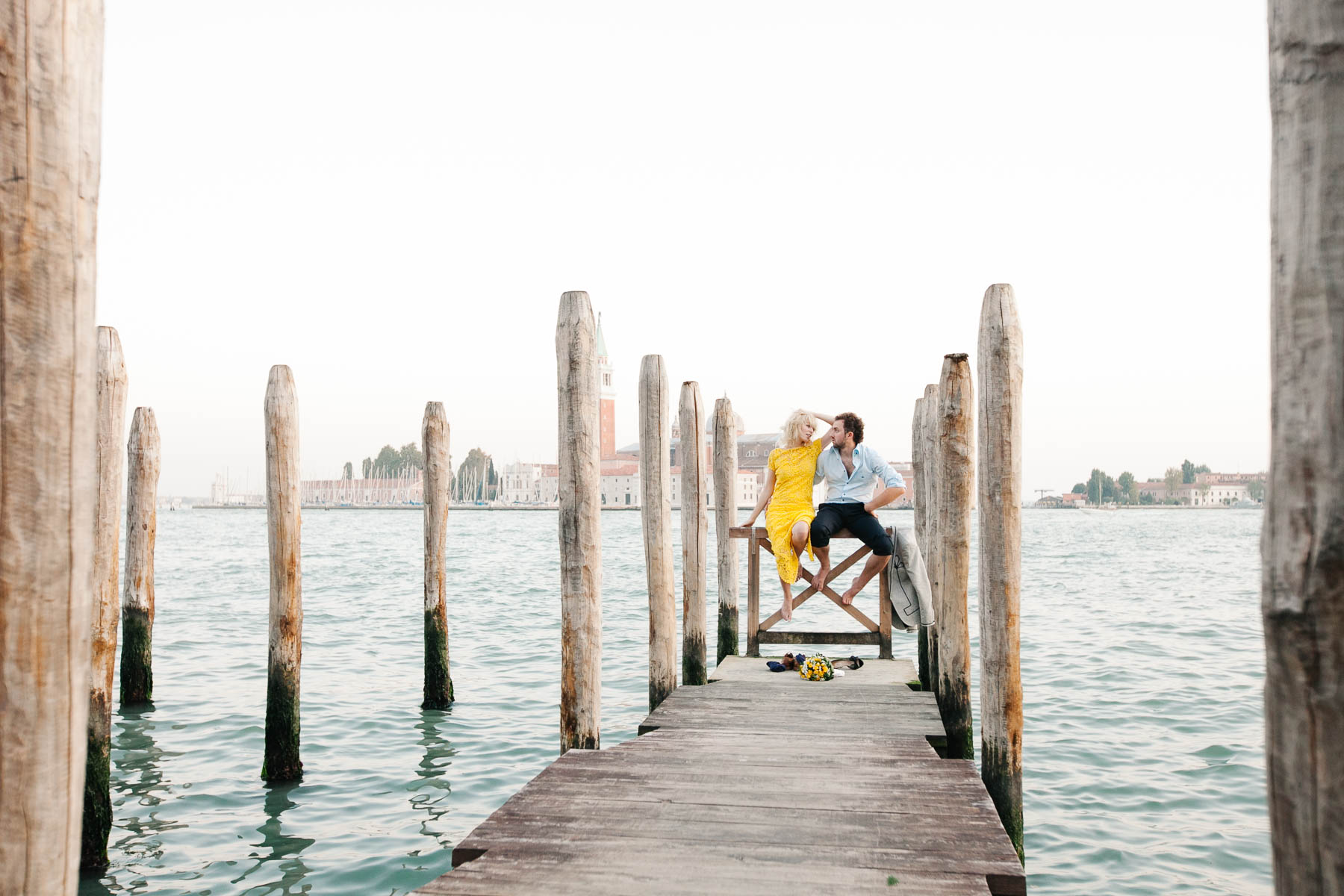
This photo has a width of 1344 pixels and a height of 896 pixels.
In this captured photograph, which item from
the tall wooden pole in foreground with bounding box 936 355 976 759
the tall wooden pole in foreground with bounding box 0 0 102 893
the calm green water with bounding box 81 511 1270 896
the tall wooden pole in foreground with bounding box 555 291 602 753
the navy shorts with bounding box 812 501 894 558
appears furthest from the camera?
the navy shorts with bounding box 812 501 894 558

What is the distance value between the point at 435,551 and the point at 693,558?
241 centimetres

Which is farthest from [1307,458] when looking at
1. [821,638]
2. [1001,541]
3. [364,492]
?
[364,492]

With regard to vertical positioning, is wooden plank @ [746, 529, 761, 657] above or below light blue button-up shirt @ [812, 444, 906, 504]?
below

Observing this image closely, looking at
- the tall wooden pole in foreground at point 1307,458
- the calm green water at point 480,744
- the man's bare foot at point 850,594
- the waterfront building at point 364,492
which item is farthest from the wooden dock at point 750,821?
the waterfront building at point 364,492

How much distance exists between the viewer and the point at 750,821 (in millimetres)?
3598

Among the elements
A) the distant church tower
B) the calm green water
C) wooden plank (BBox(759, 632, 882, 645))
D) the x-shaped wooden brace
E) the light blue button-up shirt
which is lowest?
the calm green water

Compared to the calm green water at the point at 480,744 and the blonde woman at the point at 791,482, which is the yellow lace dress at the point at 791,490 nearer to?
the blonde woman at the point at 791,482

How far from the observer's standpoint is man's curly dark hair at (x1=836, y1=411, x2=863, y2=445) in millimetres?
7449

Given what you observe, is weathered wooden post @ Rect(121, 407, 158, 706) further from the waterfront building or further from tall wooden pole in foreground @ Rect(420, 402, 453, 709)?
the waterfront building

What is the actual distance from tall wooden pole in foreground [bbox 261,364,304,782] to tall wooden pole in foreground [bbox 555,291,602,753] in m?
2.29

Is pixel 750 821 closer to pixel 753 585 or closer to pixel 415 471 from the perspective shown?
pixel 753 585

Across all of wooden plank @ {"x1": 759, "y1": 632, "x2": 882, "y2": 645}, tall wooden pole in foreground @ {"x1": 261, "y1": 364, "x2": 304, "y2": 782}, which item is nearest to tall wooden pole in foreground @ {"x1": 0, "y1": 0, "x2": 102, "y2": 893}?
tall wooden pole in foreground @ {"x1": 261, "y1": 364, "x2": 304, "y2": 782}

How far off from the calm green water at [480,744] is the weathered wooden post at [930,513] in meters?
1.10

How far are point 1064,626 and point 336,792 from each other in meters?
12.8
